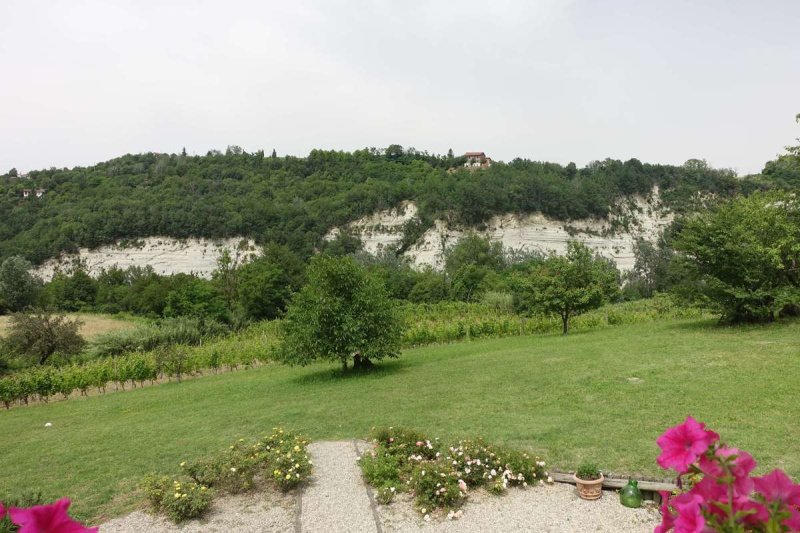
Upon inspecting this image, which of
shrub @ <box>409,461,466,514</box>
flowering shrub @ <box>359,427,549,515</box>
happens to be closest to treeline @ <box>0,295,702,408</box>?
flowering shrub @ <box>359,427,549,515</box>

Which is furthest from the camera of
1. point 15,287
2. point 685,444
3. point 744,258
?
point 15,287

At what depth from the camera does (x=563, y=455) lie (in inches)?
294

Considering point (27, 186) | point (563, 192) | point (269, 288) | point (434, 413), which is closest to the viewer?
point (434, 413)

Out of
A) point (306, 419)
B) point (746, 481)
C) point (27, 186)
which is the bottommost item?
point (306, 419)

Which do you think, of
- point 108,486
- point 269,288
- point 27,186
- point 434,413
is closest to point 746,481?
point 108,486

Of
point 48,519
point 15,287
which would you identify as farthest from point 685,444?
point 15,287

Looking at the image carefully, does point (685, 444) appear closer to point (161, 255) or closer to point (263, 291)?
point (263, 291)

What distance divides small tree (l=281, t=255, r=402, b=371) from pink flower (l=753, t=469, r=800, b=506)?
14.5 m

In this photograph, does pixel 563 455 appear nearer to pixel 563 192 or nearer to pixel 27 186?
pixel 563 192

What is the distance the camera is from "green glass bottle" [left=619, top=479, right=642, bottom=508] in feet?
19.7

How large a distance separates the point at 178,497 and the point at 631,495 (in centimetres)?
553

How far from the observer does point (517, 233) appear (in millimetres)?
75875

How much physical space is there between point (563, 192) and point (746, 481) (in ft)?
265

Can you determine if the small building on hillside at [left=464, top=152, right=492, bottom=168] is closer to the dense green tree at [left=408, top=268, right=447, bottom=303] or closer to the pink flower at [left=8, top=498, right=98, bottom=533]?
the dense green tree at [left=408, top=268, right=447, bottom=303]
